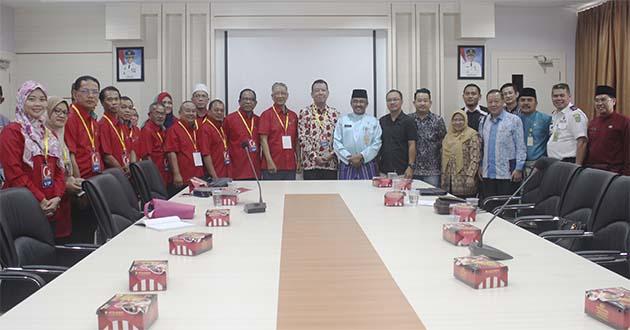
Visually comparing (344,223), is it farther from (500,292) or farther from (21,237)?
(21,237)

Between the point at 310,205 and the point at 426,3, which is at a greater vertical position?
the point at 426,3

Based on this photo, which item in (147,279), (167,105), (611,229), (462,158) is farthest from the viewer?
(167,105)

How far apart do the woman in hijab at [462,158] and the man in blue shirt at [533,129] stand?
0.66 m

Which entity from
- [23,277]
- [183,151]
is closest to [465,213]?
[23,277]

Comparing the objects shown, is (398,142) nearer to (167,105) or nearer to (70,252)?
(167,105)

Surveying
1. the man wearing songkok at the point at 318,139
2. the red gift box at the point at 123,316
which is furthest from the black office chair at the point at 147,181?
the red gift box at the point at 123,316

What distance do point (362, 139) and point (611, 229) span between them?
3.07m

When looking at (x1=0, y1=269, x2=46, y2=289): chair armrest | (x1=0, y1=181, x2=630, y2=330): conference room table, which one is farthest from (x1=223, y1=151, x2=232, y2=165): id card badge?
(x1=0, y1=269, x2=46, y2=289): chair armrest

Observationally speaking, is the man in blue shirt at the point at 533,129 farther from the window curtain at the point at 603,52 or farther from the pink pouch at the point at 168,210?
the pink pouch at the point at 168,210

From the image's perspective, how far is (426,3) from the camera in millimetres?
7930

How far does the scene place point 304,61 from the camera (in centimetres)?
809

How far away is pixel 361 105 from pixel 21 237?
384cm

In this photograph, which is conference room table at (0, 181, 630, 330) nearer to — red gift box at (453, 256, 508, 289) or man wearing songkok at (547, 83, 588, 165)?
red gift box at (453, 256, 508, 289)

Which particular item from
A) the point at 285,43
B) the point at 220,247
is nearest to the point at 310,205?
the point at 220,247
